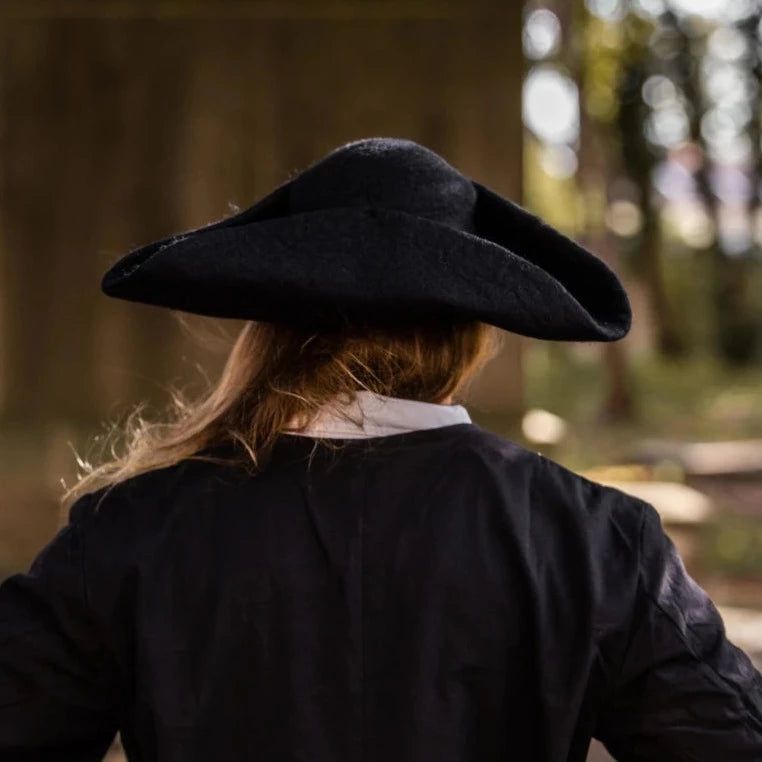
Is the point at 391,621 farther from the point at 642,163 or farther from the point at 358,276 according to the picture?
the point at 642,163

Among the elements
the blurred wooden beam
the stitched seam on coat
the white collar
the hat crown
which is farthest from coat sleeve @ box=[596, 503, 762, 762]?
the blurred wooden beam

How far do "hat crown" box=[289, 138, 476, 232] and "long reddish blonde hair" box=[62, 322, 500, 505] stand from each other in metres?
0.14

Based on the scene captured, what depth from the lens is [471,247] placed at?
1.56m

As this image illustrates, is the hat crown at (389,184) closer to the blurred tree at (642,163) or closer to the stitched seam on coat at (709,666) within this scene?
the stitched seam on coat at (709,666)

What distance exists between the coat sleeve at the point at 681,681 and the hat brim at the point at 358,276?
30cm

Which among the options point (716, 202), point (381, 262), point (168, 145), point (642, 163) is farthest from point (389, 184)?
point (716, 202)

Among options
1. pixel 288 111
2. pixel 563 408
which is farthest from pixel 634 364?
pixel 288 111

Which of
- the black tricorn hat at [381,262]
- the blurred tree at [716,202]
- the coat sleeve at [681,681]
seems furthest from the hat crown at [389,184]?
the blurred tree at [716,202]

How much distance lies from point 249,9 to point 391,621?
15.7ft

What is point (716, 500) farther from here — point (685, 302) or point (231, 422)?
point (685, 302)

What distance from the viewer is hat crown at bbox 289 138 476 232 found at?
1616 mm

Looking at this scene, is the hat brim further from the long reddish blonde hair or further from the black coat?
the black coat

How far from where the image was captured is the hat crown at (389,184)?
5.30 ft

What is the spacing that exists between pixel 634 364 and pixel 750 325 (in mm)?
1980
